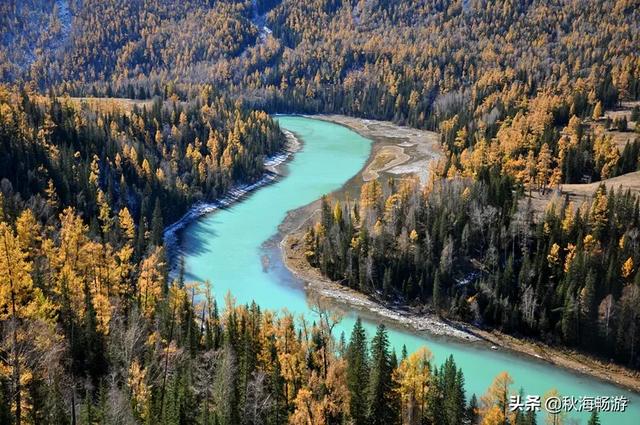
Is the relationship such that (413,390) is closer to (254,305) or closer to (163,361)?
(163,361)

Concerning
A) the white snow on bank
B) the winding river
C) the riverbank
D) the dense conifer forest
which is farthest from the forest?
the white snow on bank

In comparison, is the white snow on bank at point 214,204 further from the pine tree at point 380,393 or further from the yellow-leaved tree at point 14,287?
the pine tree at point 380,393

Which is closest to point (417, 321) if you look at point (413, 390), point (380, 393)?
point (413, 390)

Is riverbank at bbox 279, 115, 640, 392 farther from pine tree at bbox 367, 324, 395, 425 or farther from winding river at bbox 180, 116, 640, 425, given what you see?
pine tree at bbox 367, 324, 395, 425

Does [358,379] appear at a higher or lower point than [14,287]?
lower

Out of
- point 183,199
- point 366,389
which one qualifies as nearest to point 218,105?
point 183,199

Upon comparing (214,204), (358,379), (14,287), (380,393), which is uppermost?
(14,287)

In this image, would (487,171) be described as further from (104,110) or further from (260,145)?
(104,110)

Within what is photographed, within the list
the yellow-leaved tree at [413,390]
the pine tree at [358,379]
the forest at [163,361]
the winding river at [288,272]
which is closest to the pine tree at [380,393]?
the forest at [163,361]
